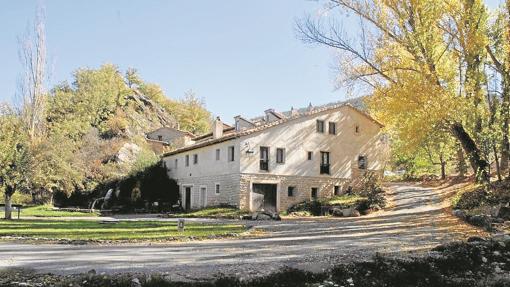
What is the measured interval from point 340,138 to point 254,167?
7747 millimetres

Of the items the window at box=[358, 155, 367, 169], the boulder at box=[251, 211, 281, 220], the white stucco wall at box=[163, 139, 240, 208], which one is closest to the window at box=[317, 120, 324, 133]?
the window at box=[358, 155, 367, 169]

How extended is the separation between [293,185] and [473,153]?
1363 cm

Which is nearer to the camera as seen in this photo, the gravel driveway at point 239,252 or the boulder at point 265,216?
the gravel driveway at point 239,252

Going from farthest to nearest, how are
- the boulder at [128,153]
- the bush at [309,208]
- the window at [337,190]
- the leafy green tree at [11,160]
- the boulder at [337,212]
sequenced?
the boulder at [128,153] < the window at [337,190] < the bush at [309,208] < the boulder at [337,212] < the leafy green tree at [11,160]

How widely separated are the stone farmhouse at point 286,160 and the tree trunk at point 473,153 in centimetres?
1284

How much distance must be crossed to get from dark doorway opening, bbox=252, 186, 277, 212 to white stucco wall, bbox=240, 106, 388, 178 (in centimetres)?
105

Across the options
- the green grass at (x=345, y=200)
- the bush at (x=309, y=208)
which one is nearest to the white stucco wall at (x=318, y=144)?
the bush at (x=309, y=208)

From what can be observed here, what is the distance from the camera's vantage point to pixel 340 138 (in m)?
34.7

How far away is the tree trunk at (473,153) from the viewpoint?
2073 centimetres

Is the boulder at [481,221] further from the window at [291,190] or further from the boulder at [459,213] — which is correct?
the window at [291,190]

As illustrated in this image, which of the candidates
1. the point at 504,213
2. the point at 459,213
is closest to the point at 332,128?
the point at 459,213

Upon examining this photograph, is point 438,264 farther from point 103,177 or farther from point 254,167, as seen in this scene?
point 103,177

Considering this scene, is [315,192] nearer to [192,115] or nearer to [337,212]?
[337,212]

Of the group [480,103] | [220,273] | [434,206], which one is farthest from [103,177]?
[220,273]
